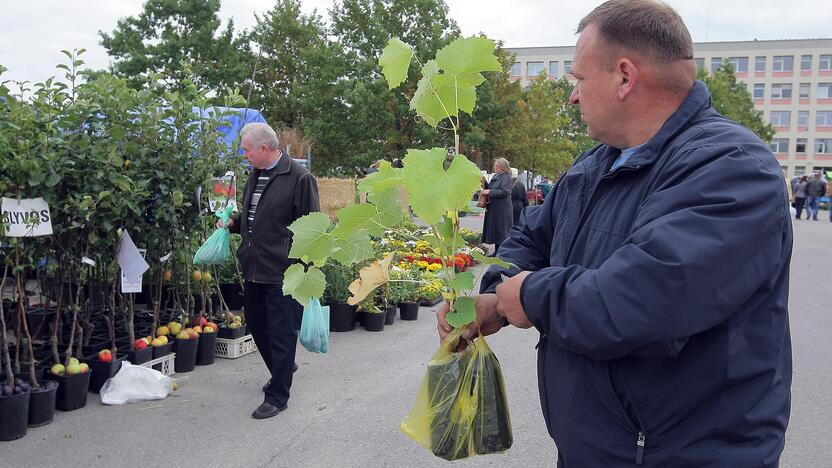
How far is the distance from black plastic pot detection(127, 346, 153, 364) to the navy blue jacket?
455cm

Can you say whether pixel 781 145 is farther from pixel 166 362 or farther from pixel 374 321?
pixel 166 362

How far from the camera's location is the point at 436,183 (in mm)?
1589

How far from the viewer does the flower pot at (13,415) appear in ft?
14.3

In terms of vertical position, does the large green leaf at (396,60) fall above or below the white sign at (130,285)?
above

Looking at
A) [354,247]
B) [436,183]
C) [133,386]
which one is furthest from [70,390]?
[436,183]

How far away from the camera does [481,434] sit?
1.92m

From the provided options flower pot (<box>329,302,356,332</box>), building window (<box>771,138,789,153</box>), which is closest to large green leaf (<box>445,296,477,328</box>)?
flower pot (<box>329,302,356,332</box>)

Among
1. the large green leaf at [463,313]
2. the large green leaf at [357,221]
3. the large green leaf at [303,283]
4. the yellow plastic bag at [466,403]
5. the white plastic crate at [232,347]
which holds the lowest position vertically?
the white plastic crate at [232,347]

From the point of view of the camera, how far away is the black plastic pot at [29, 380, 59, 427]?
15.1 feet

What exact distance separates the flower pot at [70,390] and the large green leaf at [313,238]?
3.87 metres

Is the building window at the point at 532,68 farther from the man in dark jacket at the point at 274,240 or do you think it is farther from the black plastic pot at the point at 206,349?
the man in dark jacket at the point at 274,240

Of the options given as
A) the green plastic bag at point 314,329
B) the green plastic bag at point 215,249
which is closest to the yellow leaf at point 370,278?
the green plastic bag at point 314,329

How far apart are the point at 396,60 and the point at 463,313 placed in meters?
0.70

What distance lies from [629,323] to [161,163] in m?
4.98
